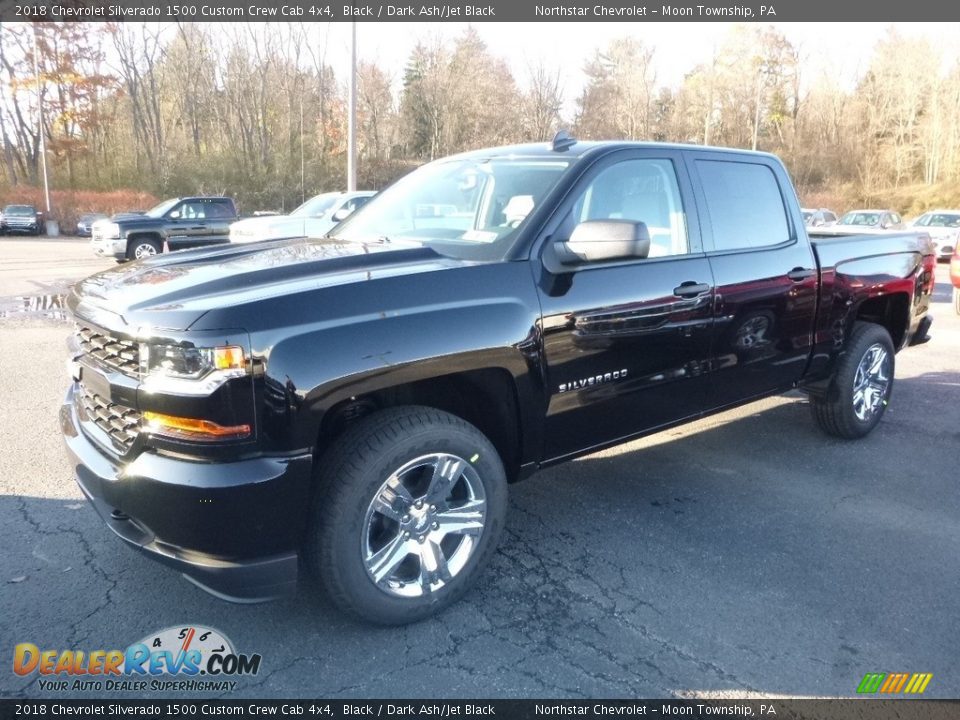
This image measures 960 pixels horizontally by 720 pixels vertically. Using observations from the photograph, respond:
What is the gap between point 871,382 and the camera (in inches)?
216

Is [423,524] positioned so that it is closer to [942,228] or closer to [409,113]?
[942,228]

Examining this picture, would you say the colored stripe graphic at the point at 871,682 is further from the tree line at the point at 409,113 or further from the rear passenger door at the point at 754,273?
the tree line at the point at 409,113

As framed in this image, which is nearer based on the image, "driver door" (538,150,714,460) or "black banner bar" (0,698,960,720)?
"black banner bar" (0,698,960,720)

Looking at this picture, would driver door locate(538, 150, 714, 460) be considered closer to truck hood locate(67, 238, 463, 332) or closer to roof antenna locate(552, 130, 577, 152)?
roof antenna locate(552, 130, 577, 152)

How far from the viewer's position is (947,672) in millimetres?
2830

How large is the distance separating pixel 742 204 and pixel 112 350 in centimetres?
346

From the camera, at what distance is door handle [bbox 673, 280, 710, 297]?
380 centimetres

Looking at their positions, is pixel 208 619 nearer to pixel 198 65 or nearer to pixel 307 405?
pixel 307 405

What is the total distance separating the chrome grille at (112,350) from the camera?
2.67 meters

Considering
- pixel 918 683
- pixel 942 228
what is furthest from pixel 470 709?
pixel 942 228

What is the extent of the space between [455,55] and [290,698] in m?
49.0

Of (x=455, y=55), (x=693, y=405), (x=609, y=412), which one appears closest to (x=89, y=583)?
(x=609, y=412)

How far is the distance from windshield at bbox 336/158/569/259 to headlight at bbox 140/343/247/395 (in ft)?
4.02

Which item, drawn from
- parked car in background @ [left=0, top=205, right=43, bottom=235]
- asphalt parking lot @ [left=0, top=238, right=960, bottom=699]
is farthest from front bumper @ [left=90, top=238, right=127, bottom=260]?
parked car in background @ [left=0, top=205, right=43, bottom=235]
